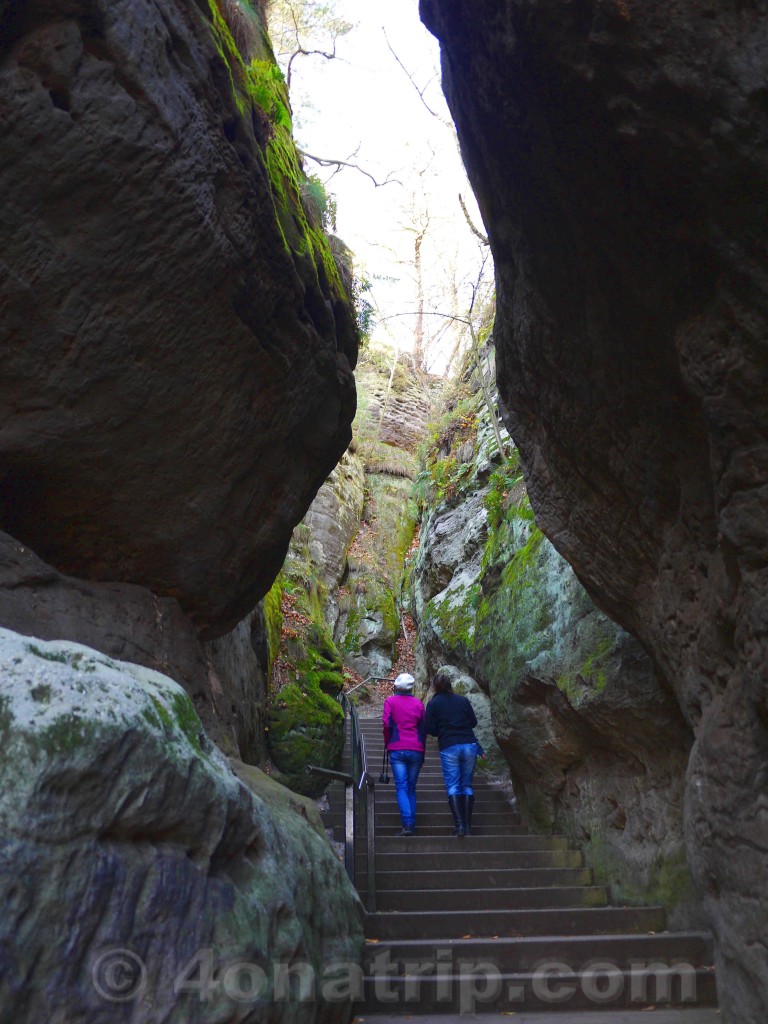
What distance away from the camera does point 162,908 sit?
112 inches

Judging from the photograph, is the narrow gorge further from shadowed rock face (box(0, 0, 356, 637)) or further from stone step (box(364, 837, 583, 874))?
stone step (box(364, 837, 583, 874))

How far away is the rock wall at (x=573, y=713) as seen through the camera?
21.3 feet

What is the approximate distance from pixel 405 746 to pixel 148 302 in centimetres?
556

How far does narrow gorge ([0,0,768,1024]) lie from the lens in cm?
288

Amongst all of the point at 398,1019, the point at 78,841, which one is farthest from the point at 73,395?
the point at 398,1019

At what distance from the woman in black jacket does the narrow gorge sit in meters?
1.16

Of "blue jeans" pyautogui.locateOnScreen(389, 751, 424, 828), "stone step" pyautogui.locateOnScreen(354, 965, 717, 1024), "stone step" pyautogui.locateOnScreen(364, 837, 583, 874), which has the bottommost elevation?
"stone step" pyautogui.locateOnScreen(354, 965, 717, 1024)

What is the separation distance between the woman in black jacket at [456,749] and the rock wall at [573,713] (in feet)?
2.81

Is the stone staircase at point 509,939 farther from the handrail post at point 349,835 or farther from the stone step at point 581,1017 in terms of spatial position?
the handrail post at point 349,835

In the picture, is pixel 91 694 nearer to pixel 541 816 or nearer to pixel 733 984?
pixel 733 984

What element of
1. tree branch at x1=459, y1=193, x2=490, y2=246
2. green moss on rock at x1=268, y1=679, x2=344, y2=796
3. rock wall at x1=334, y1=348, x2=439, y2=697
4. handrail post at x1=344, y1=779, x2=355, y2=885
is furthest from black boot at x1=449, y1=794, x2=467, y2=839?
rock wall at x1=334, y1=348, x2=439, y2=697

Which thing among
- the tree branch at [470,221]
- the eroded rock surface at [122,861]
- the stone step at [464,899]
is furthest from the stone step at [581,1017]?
the tree branch at [470,221]

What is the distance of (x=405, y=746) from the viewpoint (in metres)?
8.12

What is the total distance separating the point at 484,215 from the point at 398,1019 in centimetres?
595
